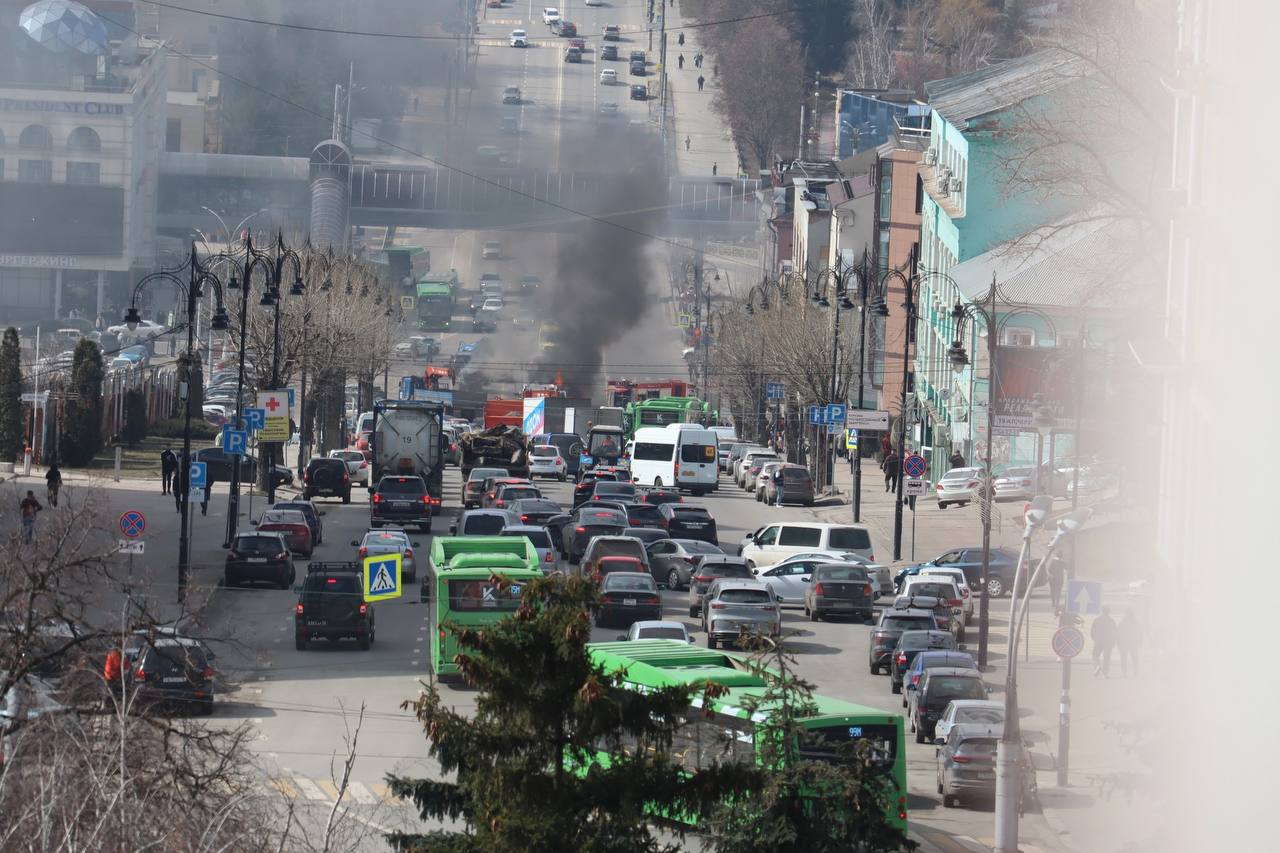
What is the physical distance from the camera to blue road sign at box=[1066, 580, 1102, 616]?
85.8ft

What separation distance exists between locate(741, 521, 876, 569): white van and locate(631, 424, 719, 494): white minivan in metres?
18.2

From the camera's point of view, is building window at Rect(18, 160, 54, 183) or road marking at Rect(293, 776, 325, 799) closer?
road marking at Rect(293, 776, 325, 799)

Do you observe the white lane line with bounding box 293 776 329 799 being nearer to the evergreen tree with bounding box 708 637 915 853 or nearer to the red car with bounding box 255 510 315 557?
the evergreen tree with bounding box 708 637 915 853

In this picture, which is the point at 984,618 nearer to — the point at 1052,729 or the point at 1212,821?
the point at 1052,729

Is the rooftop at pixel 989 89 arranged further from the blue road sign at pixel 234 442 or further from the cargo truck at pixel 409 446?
the blue road sign at pixel 234 442

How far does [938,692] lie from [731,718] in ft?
28.6

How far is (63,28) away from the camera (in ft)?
415

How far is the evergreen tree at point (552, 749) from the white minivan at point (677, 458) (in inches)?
1902

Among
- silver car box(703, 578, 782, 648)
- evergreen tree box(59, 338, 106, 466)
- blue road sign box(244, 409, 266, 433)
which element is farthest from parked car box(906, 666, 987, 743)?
evergreen tree box(59, 338, 106, 466)

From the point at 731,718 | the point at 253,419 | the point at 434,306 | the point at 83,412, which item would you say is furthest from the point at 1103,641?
the point at 434,306

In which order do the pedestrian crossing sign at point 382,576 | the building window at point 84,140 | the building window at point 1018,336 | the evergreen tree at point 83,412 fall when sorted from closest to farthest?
the pedestrian crossing sign at point 382,576
the building window at point 1018,336
the evergreen tree at point 83,412
the building window at point 84,140

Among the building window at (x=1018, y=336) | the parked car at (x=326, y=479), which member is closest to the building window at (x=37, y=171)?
the parked car at (x=326, y=479)

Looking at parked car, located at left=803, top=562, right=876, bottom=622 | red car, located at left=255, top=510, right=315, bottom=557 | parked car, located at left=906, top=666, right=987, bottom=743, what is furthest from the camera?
red car, located at left=255, top=510, right=315, bottom=557

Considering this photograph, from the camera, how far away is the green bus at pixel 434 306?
121m
